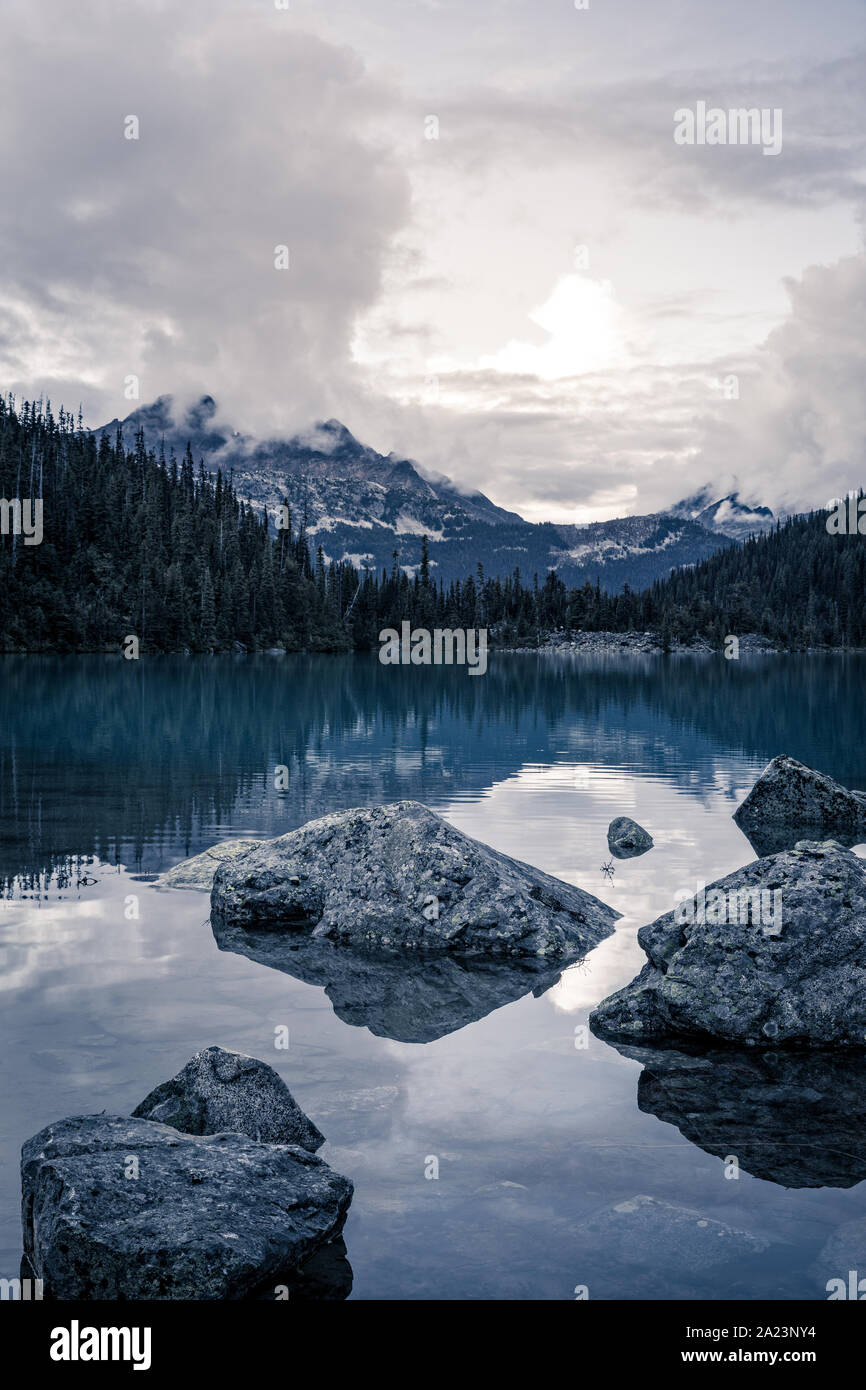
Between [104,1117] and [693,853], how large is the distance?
1650cm

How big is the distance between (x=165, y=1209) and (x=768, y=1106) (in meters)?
5.77

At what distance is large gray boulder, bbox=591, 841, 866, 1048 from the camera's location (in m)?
12.1

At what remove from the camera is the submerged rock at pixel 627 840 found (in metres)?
22.9

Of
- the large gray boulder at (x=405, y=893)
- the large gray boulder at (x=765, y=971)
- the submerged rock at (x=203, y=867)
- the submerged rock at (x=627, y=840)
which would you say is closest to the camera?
the large gray boulder at (x=765, y=971)

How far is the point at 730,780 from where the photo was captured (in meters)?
35.4

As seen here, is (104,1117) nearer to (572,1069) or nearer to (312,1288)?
(312,1288)

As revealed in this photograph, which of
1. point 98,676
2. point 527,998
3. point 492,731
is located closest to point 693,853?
point 527,998

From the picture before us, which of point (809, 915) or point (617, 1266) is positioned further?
point (809, 915)

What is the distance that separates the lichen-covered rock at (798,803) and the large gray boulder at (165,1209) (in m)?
19.7

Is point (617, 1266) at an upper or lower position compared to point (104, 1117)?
lower

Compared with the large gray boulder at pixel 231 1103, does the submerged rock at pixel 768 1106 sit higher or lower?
lower

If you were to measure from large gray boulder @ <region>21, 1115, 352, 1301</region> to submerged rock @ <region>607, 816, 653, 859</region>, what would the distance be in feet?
49.3

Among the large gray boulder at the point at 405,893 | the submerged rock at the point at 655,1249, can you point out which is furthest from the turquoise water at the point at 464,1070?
the large gray boulder at the point at 405,893

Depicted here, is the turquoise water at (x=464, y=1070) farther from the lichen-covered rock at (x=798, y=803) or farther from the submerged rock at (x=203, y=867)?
the lichen-covered rock at (x=798, y=803)
